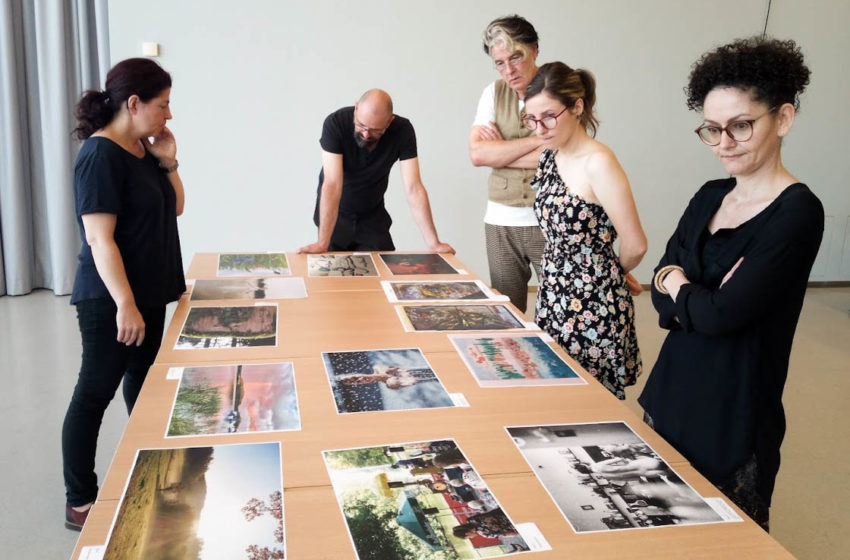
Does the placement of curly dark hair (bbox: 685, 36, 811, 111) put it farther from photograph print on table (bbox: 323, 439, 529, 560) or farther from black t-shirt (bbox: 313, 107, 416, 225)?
black t-shirt (bbox: 313, 107, 416, 225)

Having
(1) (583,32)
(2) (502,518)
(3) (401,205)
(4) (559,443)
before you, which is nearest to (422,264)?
(4) (559,443)

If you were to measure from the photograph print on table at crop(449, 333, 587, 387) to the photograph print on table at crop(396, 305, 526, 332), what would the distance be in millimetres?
79

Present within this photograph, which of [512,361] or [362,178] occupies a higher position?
[362,178]

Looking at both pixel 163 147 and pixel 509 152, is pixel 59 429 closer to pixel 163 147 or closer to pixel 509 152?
pixel 163 147

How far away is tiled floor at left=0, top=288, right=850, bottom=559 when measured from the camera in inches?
96.0

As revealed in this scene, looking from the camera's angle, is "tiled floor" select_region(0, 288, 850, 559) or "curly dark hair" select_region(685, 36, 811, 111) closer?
"curly dark hair" select_region(685, 36, 811, 111)

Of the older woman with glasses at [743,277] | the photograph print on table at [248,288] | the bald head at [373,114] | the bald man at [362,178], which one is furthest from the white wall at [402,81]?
the older woman with glasses at [743,277]

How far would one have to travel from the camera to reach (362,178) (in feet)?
9.93

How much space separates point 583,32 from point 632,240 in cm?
325

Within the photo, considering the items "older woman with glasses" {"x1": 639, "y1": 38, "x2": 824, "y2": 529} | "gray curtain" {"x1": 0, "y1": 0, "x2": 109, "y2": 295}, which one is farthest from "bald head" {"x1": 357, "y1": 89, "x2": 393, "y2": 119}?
"gray curtain" {"x1": 0, "y1": 0, "x2": 109, "y2": 295}

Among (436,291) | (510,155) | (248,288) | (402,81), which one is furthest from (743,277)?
(402,81)

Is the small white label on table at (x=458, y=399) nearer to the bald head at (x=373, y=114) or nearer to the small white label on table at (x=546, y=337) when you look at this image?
the small white label on table at (x=546, y=337)

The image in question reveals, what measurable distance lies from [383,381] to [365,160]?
1492 mm

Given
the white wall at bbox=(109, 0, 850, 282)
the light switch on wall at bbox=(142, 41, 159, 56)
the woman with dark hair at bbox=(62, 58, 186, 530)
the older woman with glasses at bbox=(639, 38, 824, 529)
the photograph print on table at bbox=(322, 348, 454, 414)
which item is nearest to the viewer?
the older woman with glasses at bbox=(639, 38, 824, 529)
